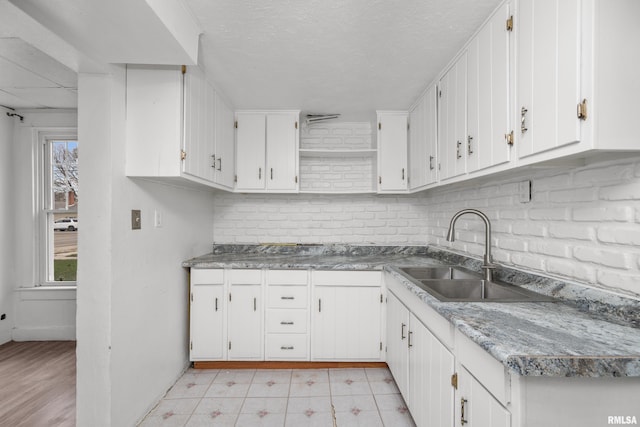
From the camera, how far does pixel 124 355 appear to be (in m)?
1.81

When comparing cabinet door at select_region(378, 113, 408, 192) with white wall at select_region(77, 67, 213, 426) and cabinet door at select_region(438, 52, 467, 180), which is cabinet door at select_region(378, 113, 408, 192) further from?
white wall at select_region(77, 67, 213, 426)

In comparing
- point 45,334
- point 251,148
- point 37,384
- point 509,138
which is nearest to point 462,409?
point 509,138

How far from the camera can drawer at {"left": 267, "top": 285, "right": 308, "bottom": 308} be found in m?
2.57

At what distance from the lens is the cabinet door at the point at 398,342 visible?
1958mm

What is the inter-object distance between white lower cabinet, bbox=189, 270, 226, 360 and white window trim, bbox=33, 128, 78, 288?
1698mm

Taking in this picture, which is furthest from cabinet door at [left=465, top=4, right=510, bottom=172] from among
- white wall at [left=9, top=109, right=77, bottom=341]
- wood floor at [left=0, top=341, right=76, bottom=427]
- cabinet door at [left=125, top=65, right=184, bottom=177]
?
white wall at [left=9, top=109, right=77, bottom=341]

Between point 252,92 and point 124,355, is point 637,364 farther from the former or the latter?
point 252,92

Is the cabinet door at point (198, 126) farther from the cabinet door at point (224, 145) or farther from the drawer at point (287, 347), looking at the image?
the drawer at point (287, 347)

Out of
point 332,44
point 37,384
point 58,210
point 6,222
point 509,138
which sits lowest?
point 37,384

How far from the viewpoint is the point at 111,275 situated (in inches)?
67.5

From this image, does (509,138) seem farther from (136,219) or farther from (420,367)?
(136,219)

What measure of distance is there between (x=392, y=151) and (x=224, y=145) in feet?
4.86

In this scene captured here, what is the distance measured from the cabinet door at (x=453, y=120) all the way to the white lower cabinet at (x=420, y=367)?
929mm

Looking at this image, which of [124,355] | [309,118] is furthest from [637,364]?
[309,118]
